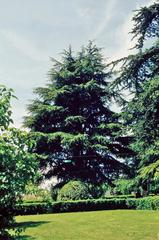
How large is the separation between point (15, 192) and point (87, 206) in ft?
91.7

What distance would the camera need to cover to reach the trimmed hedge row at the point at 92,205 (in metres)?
30.0

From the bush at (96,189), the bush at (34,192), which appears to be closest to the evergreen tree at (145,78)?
the bush at (34,192)

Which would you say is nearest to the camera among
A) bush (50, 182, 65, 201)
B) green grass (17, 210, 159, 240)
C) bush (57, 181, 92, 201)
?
green grass (17, 210, 159, 240)

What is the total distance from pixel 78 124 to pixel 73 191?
25.1 feet

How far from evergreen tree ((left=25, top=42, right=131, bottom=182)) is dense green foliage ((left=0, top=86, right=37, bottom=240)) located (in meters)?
28.7

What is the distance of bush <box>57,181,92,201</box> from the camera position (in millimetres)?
32531

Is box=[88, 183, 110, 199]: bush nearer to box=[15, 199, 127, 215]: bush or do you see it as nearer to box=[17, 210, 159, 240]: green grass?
box=[15, 199, 127, 215]: bush

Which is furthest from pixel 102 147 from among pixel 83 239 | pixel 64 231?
pixel 83 239

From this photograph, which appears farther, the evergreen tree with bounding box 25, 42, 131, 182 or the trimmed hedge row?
the evergreen tree with bounding box 25, 42, 131, 182

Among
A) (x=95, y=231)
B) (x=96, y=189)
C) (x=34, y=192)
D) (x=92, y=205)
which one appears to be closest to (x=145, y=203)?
→ (x=92, y=205)

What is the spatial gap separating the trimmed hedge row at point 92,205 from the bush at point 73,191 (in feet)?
3.54

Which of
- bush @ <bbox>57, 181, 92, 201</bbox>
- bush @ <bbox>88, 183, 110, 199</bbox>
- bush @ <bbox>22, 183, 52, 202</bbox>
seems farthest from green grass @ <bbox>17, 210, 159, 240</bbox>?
bush @ <bbox>88, 183, 110, 199</bbox>

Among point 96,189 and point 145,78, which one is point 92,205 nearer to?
point 96,189

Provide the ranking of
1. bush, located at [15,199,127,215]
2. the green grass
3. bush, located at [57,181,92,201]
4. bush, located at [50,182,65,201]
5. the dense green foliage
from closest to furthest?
the dense green foliage < the green grass < bush, located at [15,199,127,215] < bush, located at [57,181,92,201] < bush, located at [50,182,65,201]
